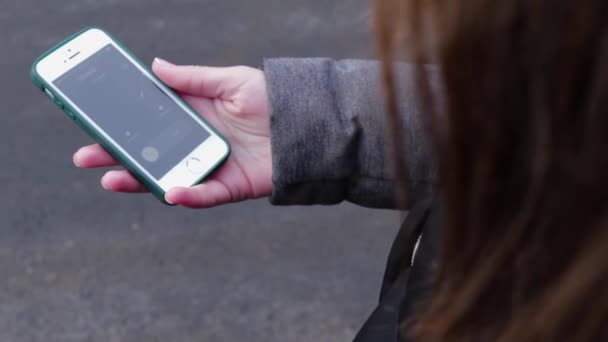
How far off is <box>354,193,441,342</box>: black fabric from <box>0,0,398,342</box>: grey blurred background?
996 millimetres

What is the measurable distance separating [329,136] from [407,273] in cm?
24

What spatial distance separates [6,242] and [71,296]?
275 millimetres

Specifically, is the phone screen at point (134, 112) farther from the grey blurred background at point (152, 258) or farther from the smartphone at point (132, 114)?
the grey blurred background at point (152, 258)

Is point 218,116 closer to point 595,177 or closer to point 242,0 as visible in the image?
point 595,177

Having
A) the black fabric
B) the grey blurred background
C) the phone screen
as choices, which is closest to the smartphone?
the phone screen

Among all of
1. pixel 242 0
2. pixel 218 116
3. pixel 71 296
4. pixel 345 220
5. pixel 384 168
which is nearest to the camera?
pixel 384 168

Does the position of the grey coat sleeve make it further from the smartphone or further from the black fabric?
the smartphone

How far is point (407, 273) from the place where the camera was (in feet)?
3.32

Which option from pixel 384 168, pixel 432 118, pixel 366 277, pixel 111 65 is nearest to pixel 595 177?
pixel 432 118

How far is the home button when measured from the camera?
1350 mm

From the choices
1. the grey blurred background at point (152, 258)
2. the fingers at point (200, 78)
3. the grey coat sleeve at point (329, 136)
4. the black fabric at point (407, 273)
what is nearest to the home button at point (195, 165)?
the fingers at point (200, 78)

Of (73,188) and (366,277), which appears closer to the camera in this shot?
(366,277)

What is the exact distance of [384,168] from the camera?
1118 mm

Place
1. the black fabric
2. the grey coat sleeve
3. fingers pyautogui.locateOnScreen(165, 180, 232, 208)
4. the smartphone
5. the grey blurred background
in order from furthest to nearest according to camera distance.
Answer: the grey blurred background, the smartphone, fingers pyautogui.locateOnScreen(165, 180, 232, 208), the grey coat sleeve, the black fabric
